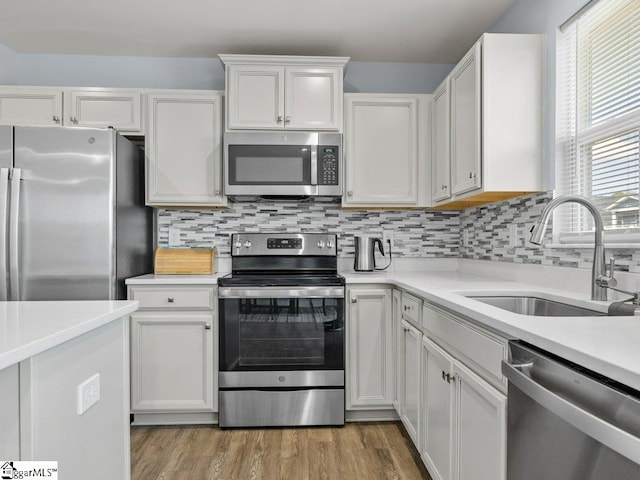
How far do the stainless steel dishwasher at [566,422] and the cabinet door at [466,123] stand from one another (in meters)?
1.18

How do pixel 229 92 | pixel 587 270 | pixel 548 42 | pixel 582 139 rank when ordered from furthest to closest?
pixel 229 92
pixel 548 42
pixel 582 139
pixel 587 270

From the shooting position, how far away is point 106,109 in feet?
8.59

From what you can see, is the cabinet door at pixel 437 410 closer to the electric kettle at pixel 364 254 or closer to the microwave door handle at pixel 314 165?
the electric kettle at pixel 364 254

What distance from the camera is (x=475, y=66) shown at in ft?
6.42

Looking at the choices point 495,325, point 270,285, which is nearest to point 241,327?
point 270,285

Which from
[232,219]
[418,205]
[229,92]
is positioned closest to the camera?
[229,92]

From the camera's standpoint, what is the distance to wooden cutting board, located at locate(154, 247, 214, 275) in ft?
8.53

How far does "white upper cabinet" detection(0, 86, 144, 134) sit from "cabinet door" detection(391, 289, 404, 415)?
197cm

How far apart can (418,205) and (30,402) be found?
92.6 inches

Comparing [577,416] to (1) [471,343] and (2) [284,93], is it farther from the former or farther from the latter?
(2) [284,93]

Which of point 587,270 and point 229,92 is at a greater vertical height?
point 229,92

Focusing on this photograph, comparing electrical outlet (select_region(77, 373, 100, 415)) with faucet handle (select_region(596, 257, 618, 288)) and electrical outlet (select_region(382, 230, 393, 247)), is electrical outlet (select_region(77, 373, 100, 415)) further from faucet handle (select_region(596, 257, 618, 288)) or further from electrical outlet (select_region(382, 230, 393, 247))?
electrical outlet (select_region(382, 230, 393, 247))

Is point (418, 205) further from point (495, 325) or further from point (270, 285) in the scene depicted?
point (495, 325)

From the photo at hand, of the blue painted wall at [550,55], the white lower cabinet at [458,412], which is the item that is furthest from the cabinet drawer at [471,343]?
the blue painted wall at [550,55]
